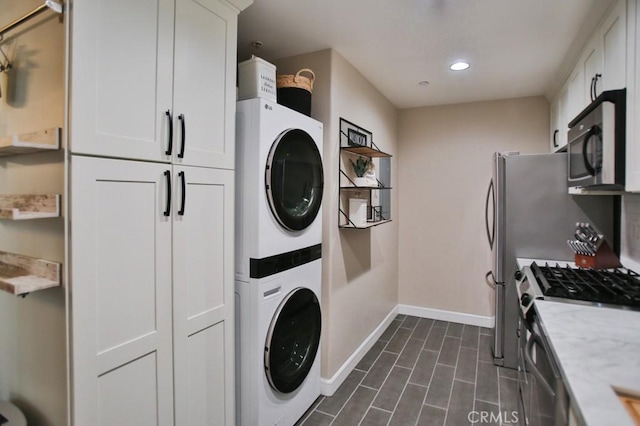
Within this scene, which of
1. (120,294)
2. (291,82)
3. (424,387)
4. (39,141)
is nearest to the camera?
(39,141)

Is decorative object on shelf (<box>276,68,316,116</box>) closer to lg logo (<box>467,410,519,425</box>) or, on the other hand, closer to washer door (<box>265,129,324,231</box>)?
washer door (<box>265,129,324,231</box>)

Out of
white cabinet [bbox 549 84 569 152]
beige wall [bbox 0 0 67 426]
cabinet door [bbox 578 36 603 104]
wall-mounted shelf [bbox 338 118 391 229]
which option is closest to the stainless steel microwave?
cabinet door [bbox 578 36 603 104]

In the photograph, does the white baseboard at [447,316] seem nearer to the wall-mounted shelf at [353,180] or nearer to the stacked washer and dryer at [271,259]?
the wall-mounted shelf at [353,180]

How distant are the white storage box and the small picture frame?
89 cm

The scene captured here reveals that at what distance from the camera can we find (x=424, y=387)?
260cm

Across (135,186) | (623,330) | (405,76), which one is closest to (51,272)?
(135,186)

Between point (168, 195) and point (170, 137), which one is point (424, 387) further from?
point (170, 137)

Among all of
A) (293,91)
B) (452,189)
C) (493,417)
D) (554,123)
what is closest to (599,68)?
(554,123)

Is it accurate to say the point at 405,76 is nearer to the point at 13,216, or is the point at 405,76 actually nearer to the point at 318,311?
the point at 318,311

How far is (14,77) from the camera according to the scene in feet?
4.19

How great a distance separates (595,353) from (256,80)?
6.27 feet

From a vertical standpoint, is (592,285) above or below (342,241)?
below

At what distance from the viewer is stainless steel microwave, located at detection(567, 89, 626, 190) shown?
1.58 metres

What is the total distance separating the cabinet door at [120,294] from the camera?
3.59 ft
